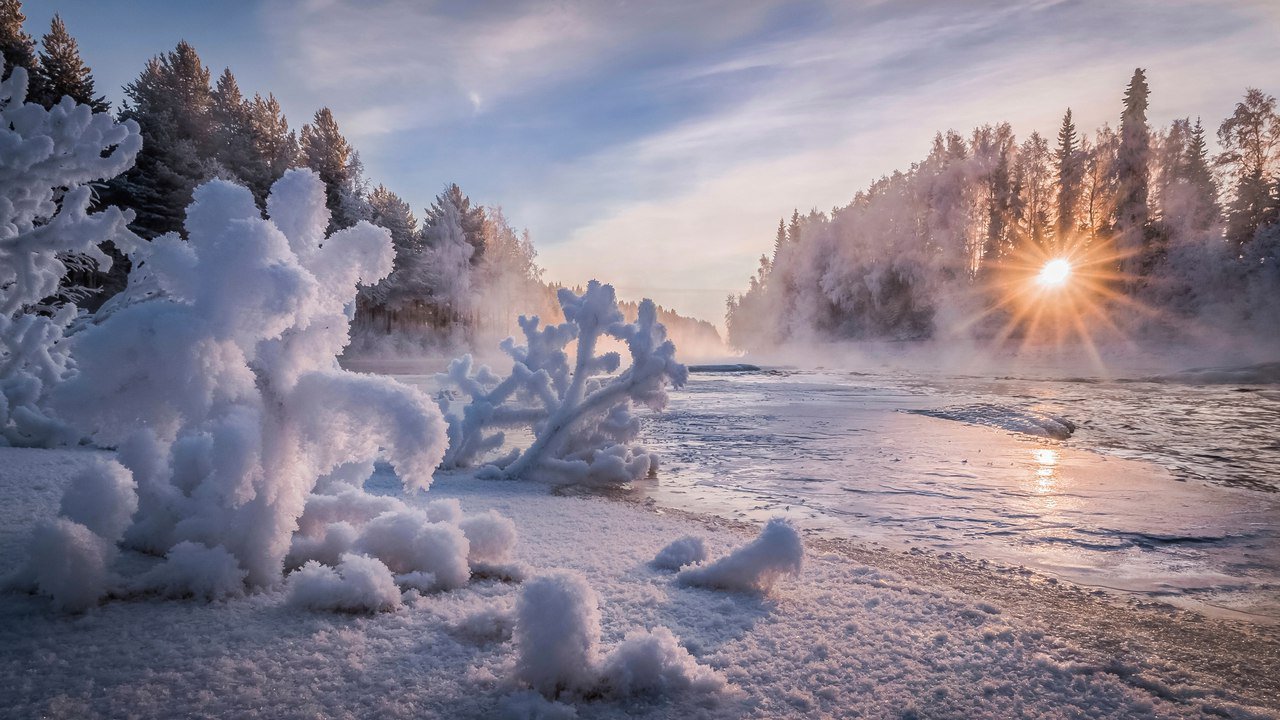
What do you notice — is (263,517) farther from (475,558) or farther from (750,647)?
(750,647)

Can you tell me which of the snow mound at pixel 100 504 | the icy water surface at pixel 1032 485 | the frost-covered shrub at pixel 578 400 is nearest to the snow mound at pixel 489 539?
the snow mound at pixel 100 504

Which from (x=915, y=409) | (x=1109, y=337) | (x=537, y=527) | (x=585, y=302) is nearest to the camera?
(x=537, y=527)

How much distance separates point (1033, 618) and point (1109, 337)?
126ft

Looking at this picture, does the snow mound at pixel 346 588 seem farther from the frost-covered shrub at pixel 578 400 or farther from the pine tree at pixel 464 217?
the pine tree at pixel 464 217

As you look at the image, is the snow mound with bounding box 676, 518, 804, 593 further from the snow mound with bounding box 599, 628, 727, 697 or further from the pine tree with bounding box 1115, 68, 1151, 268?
the pine tree with bounding box 1115, 68, 1151, 268

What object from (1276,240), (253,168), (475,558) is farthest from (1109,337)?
(253,168)

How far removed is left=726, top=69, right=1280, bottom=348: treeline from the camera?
28344 millimetres

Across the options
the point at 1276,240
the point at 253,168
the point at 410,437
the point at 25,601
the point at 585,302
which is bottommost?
the point at 25,601

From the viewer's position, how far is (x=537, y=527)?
3.36 meters

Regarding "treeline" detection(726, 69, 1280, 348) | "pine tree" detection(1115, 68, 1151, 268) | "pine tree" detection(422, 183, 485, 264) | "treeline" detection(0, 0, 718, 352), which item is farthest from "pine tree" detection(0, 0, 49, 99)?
"pine tree" detection(1115, 68, 1151, 268)

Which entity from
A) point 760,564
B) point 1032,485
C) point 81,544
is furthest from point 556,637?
point 1032,485

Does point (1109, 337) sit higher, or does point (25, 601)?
point (1109, 337)

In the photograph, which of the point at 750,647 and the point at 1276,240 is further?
the point at 1276,240

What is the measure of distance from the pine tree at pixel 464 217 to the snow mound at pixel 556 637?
4353 centimetres
